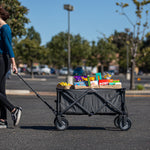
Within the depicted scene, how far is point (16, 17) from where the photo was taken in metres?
15.5

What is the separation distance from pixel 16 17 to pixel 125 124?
10614mm

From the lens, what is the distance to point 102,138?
215 inches

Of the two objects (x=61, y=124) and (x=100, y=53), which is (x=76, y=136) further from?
(x=100, y=53)

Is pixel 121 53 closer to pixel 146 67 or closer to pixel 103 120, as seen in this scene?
pixel 146 67

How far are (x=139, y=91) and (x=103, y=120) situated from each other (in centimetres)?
1104

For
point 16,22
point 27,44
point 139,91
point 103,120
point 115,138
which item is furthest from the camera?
point 27,44

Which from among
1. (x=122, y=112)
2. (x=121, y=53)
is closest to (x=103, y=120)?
(x=122, y=112)

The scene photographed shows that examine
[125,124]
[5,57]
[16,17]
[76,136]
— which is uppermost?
[16,17]

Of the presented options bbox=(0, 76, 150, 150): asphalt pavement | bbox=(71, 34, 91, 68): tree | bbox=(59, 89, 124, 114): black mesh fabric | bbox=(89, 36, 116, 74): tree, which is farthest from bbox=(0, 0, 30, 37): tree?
bbox=(89, 36, 116, 74): tree

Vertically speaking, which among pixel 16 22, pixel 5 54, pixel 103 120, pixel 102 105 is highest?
pixel 16 22

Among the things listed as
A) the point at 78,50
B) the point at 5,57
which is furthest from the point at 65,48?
the point at 5,57

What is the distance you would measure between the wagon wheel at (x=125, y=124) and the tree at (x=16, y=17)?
33.2ft

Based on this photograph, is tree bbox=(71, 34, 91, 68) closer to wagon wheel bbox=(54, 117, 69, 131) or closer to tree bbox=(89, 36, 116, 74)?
tree bbox=(89, 36, 116, 74)

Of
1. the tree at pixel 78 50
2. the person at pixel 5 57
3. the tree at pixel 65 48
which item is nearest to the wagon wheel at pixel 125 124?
the person at pixel 5 57
